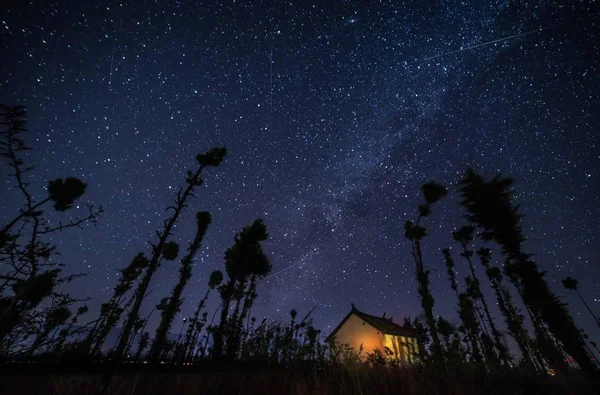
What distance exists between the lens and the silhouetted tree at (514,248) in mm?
11586

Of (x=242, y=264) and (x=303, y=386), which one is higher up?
(x=242, y=264)

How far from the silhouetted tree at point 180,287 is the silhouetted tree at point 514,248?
23358mm

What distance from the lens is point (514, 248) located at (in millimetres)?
14008

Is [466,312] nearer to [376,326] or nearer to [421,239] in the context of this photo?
[376,326]

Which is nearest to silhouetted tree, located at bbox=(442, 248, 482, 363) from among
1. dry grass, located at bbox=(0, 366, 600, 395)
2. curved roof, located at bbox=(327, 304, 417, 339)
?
curved roof, located at bbox=(327, 304, 417, 339)

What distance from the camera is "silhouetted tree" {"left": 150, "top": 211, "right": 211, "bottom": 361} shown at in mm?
20073

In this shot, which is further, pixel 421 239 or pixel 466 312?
pixel 466 312

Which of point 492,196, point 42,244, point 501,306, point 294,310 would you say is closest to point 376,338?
point 294,310

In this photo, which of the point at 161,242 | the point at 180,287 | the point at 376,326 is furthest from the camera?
the point at 376,326

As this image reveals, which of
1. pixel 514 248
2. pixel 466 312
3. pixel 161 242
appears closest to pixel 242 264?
pixel 161 242

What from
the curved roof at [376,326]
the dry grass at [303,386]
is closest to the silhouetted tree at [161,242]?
the dry grass at [303,386]

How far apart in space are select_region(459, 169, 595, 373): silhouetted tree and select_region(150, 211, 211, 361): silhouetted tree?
23358 millimetres

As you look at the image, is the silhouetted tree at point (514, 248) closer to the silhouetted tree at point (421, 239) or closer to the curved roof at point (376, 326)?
the silhouetted tree at point (421, 239)

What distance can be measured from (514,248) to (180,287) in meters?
25.8
